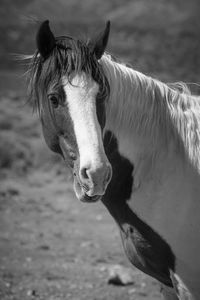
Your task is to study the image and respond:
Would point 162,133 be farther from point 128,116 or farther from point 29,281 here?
point 29,281

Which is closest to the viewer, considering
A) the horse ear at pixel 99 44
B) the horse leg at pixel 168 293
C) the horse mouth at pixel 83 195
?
the horse mouth at pixel 83 195

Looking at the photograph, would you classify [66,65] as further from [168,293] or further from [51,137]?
[168,293]

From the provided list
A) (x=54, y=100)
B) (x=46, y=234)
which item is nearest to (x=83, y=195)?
(x=54, y=100)

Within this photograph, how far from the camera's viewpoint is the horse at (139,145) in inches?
102

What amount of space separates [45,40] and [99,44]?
300mm

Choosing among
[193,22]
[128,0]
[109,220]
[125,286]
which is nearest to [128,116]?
[125,286]

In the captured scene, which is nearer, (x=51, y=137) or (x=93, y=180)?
(x=93, y=180)

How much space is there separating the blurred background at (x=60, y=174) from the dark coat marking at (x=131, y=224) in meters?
0.71


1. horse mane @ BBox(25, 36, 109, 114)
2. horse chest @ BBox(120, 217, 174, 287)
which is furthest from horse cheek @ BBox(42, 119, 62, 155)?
horse chest @ BBox(120, 217, 174, 287)

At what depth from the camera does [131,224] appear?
278cm

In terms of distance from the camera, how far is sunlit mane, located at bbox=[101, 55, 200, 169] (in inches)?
106

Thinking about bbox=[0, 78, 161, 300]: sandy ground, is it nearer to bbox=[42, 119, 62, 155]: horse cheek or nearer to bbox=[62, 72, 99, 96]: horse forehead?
bbox=[42, 119, 62, 155]: horse cheek

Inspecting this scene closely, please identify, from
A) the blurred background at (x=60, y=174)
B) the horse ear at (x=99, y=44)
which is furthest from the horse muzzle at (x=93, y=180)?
the blurred background at (x=60, y=174)

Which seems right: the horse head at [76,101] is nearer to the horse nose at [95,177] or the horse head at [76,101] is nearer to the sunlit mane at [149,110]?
the horse nose at [95,177]
